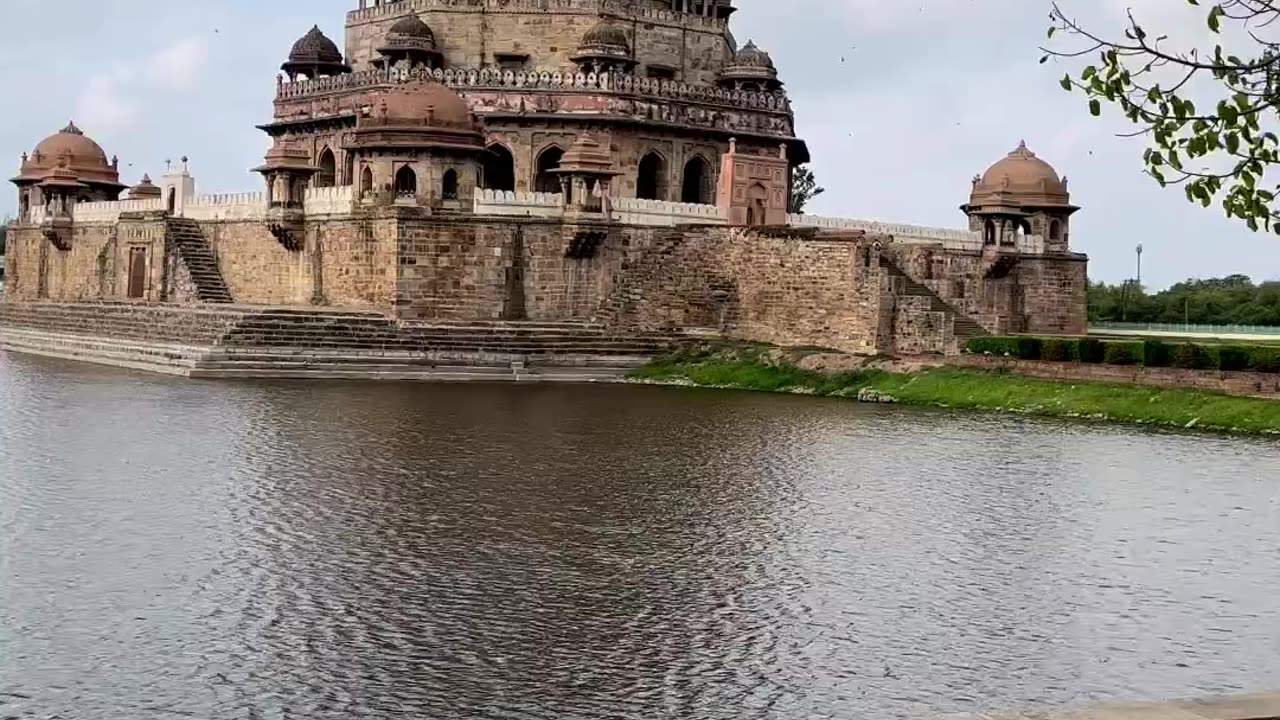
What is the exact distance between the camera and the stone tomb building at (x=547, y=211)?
103ft

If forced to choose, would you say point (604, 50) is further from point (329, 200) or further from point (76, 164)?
point (76, 164)

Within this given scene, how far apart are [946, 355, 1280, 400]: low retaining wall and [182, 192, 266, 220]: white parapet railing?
1633 centimetres

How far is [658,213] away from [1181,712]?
2665cm

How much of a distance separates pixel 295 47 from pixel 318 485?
2865 cm

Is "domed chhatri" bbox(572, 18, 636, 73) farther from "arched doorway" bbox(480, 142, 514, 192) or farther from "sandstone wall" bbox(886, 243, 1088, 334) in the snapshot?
"sandstone wall" bbox(886, 243, 1088, 334)

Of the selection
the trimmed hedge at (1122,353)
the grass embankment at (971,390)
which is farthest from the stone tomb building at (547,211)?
the trimmed hedge at (1122,353)

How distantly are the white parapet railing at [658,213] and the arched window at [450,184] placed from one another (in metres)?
3.17

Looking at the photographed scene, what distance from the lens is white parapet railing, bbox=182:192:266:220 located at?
3634 cm

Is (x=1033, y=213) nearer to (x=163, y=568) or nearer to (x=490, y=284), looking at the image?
(x=490, y=284)

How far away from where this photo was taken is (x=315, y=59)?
41.4 meters

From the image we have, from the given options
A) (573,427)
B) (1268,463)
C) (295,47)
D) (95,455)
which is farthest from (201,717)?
(295,47)

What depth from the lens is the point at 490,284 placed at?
3172 centimetres

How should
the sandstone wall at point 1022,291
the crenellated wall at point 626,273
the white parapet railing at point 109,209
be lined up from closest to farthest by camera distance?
the crenellated wall at point 626,273, the sandstone wall at point 1022,291, the white parapet railing at point 109,209

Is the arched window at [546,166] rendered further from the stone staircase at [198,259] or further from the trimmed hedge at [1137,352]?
the trimmed hedge at [1137,352]
